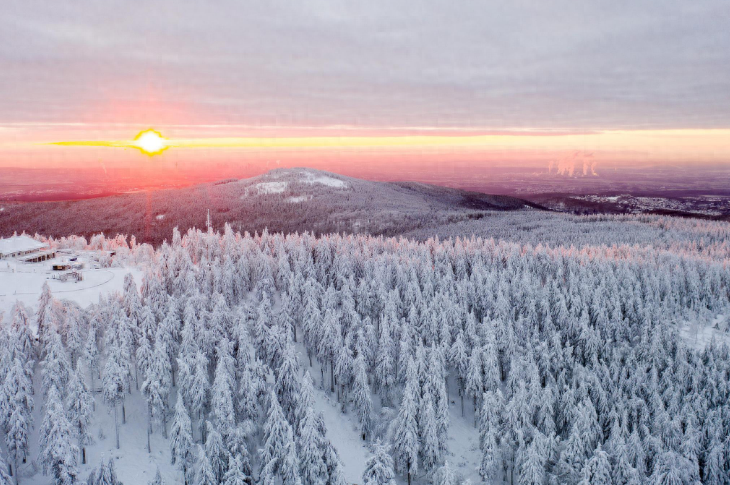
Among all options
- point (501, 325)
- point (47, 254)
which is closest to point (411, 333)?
point (501, 325)

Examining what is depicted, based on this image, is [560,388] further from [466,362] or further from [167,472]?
[167,472]

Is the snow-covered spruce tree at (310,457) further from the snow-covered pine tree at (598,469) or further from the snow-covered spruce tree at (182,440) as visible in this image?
the snow-covered pine tree at (598,469)

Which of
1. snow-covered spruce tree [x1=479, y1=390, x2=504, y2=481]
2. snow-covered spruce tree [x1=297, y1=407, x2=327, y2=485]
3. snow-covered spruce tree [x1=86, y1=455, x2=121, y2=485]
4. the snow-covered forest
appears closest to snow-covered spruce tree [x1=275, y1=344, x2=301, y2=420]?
the snow-covered forest

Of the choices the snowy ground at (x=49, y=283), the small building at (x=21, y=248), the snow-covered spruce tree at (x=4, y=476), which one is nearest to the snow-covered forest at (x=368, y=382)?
the snow-covered spruce tree at (x=4, y=476)

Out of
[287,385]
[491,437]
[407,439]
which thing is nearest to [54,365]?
[287,385]

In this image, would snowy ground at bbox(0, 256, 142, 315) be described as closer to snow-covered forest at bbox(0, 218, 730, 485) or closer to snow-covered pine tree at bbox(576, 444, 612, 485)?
snow-covered forest at bbox(0, 218, 730, 485)
